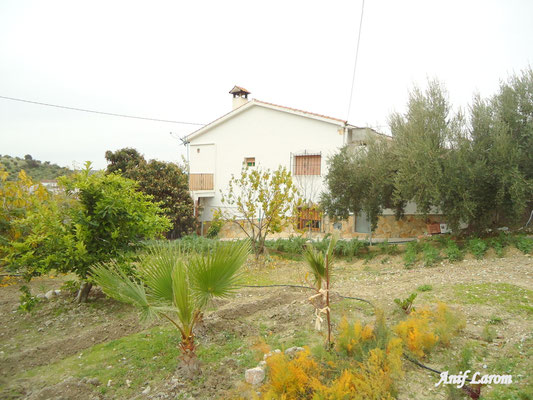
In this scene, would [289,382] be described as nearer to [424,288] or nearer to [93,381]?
[93,381]

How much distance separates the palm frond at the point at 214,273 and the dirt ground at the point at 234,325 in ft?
3.17

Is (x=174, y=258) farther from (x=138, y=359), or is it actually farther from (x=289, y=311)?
(x=289, y=311)

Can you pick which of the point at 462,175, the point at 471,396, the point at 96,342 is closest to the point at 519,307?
the point at 471,396

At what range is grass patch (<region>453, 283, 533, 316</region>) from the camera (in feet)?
19.7

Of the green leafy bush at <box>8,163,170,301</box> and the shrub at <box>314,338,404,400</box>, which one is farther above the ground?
the green leafy bush at <box>8,163,170,301</box>

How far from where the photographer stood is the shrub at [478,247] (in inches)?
407

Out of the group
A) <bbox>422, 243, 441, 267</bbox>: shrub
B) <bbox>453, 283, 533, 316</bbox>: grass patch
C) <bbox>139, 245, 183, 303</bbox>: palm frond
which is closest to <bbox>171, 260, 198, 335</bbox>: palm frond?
<bbox>139, 245, 183, 303</bbox>: palm frond

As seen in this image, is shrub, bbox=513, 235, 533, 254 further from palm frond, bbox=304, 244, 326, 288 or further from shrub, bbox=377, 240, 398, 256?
palm frond, bbox=304, 244, 326, 288

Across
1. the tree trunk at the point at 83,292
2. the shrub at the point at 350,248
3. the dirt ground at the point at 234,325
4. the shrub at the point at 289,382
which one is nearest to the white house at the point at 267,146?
the shrub at the point at 350,248

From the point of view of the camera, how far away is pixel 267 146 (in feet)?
63.6

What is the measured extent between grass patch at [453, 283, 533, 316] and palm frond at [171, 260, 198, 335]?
5012 millimetres

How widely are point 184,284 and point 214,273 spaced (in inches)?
13.7

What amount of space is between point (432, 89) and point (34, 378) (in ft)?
40.2

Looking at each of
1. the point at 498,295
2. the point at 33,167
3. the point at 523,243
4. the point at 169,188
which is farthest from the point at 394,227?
the point at 33,167
